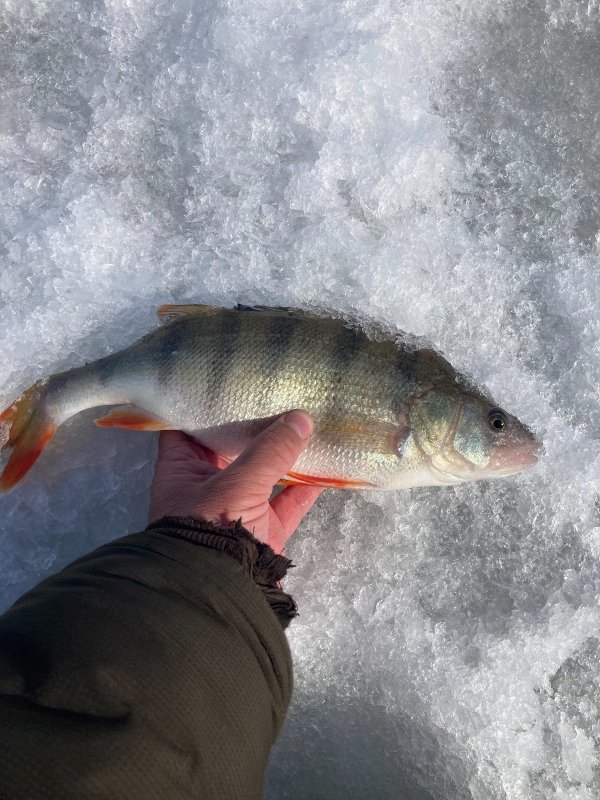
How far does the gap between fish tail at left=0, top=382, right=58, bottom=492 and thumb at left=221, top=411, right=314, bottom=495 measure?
89 cm

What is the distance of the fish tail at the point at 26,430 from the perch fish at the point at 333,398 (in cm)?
42

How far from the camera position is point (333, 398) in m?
1.87

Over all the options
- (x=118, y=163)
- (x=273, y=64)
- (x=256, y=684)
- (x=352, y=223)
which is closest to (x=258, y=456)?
(x=256, y=684)

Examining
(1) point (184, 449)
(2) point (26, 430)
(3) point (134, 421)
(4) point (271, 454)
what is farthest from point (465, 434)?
(2) point (26, 430)

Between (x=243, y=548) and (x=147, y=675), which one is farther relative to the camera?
(x=243, y=548)

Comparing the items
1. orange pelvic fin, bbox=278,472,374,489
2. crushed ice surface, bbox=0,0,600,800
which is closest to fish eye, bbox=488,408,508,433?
crushed ice surface, bbox=0,0,600,800

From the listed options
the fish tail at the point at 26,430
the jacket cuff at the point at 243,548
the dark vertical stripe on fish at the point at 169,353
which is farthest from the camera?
the fish tail at the point at 26,430

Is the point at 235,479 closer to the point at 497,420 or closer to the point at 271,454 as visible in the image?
the point at 271,454

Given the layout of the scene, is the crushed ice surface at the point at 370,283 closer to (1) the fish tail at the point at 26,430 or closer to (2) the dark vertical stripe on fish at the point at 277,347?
(1) the fish tail at the point at 26,430

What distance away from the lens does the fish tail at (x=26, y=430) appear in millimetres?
2111

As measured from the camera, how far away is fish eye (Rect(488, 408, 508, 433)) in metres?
1.89

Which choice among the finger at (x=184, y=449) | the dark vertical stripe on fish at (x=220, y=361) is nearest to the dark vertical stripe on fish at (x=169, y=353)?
the dark vertical stripe on fish at (x=220, y=361)

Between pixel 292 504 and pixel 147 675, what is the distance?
1073mm

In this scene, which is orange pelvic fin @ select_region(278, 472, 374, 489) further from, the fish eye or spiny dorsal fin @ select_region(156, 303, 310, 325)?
spiny dorsal fin @ select_region(156, 303, 310, 325)
